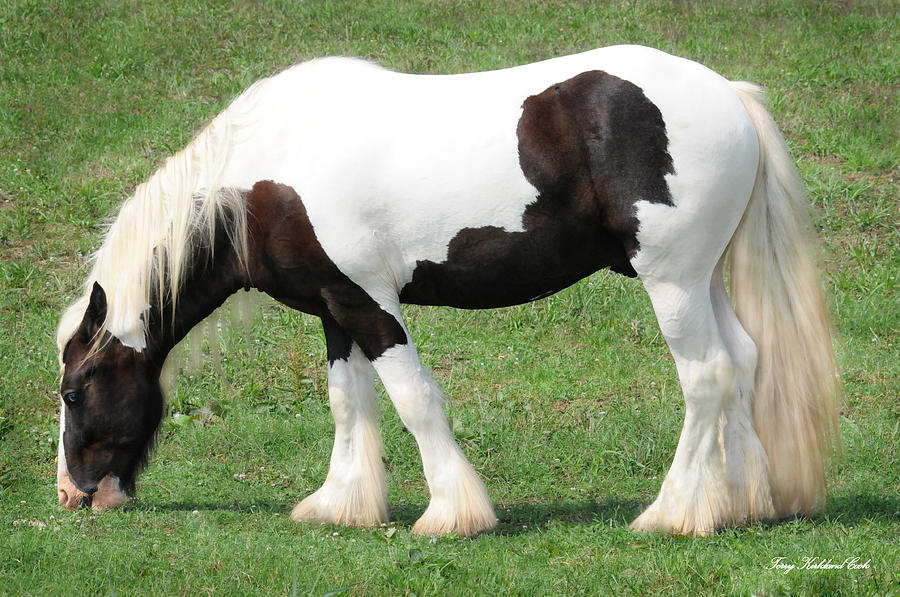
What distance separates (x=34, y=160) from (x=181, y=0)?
4013mm

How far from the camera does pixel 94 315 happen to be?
4.86m

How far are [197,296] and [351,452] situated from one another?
1101 millimetres

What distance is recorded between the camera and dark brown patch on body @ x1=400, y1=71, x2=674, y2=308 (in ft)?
14.1

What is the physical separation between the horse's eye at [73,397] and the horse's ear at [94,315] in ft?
0.84

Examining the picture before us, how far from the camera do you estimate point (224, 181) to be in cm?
468

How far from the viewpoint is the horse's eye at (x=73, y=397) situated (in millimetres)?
→ 4895

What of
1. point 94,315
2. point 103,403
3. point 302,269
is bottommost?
point 103,403

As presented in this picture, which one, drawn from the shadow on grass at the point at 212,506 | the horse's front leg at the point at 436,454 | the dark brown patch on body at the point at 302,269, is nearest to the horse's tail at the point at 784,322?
the horse's front leg at the point at 436,454

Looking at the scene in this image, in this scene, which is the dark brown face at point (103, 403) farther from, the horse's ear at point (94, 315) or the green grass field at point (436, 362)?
the green grass field at point (436, 362)

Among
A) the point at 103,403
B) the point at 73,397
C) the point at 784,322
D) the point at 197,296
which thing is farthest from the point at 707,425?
the point at 73,397

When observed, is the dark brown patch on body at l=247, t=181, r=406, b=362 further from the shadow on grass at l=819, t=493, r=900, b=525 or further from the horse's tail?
the shadow on grass at l=819, t=493, r=900, b=525

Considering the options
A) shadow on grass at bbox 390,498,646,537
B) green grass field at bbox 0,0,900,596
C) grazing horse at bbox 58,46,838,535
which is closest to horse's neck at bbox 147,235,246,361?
grazing horse at bbox 58,46,838,535

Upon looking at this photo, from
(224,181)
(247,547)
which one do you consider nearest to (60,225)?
(224,181)

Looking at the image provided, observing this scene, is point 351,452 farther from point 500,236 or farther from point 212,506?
point 500,236
